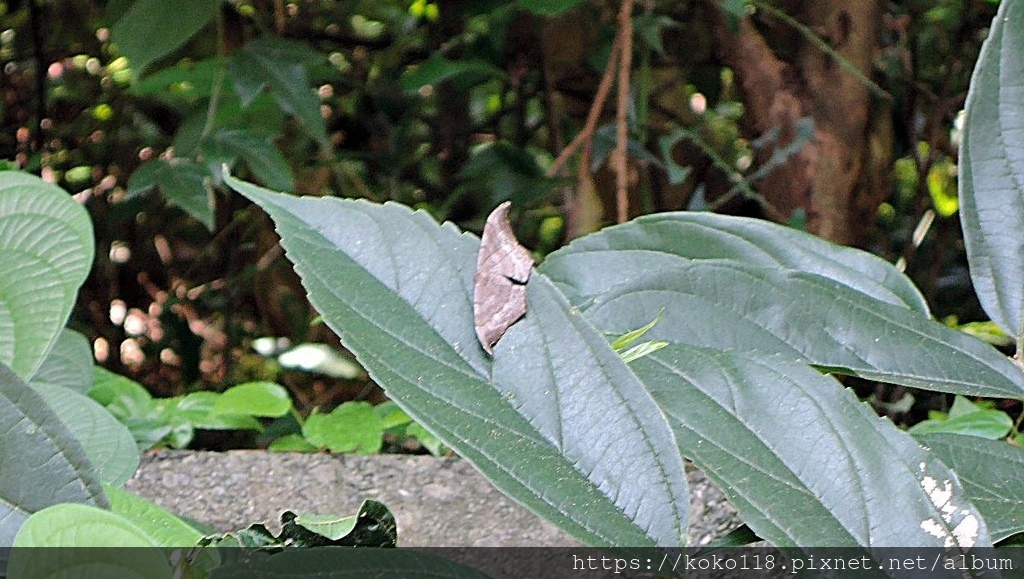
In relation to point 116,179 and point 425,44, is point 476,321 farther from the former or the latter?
point 116,179

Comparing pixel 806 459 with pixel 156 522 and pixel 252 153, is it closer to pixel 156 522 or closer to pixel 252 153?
pixel 156 522

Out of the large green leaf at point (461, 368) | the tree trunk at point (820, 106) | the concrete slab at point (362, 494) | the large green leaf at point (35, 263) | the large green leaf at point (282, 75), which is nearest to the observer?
the large green leaf at point (461, 368)

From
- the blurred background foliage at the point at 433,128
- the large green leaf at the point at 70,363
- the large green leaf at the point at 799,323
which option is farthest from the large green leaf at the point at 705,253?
the blurred background foliage at the point at 433,128

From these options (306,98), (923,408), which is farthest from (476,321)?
(923,408)

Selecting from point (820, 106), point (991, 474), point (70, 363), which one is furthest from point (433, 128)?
point (991, 474)

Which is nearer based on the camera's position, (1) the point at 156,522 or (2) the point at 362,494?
(1) the point at 156,522

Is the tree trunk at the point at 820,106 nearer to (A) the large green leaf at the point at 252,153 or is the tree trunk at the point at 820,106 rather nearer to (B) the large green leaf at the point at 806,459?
(A) the large green leaf at the point at 252,153

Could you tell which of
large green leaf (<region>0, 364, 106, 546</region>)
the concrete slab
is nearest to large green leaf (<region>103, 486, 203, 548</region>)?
large green leaf (<region>0, 364, 106, 546</region>)
